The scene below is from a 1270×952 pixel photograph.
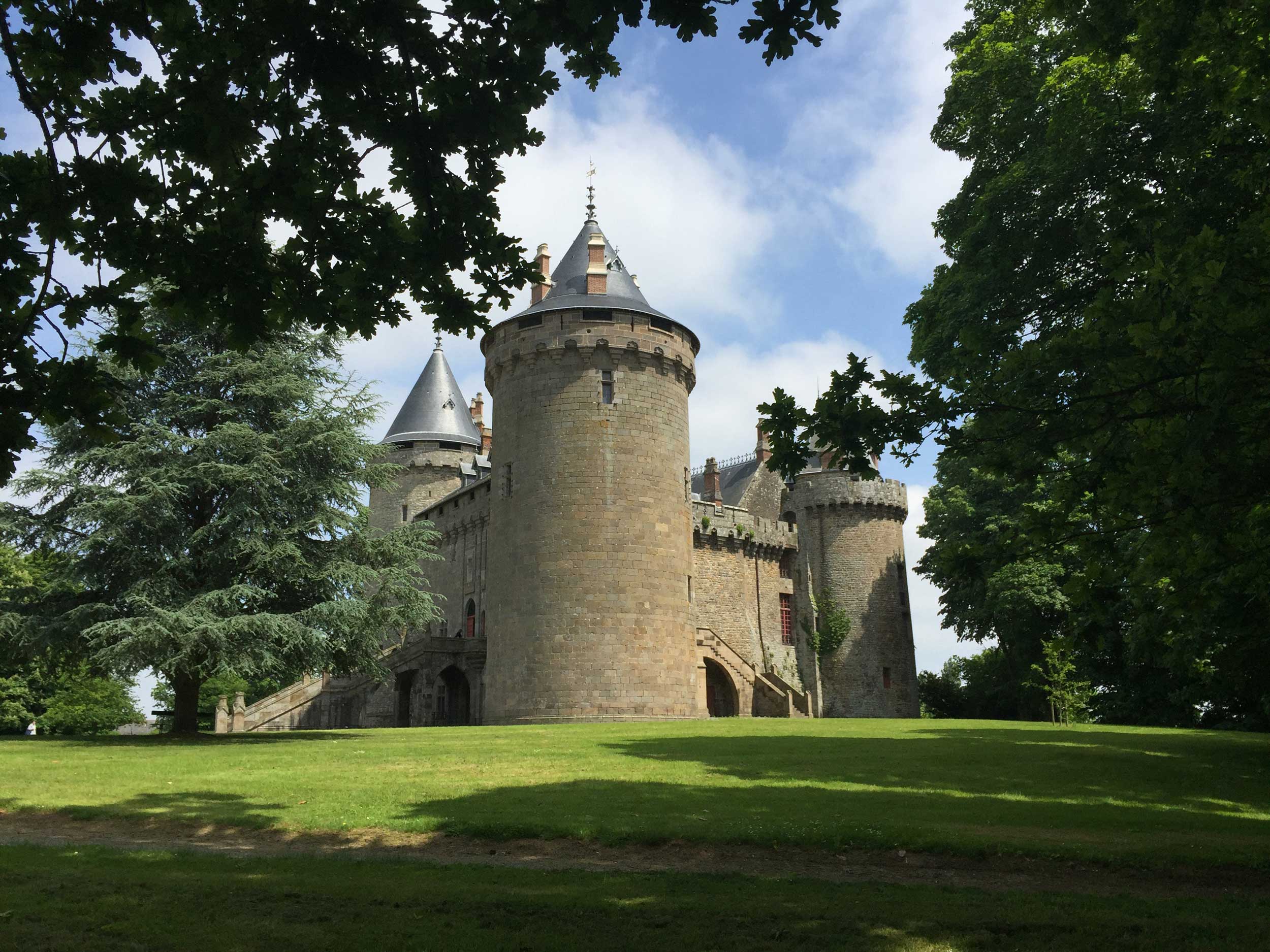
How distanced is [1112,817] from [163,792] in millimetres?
10751

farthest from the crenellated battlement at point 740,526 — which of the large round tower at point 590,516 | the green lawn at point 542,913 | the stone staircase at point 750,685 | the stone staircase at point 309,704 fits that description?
the green lawn at point 542,913

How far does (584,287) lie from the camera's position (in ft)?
116

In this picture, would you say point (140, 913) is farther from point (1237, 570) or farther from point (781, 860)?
point (1237, 570)

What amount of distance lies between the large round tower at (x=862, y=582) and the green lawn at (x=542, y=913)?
39397 millimetres

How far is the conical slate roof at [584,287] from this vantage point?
34.0 meters

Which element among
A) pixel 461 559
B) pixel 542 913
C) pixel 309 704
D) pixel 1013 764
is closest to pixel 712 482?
pixel 461 559

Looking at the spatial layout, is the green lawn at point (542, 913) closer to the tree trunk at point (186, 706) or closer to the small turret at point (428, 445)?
the tree trunk at point (186, 706)

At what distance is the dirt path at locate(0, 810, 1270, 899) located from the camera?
778 cm

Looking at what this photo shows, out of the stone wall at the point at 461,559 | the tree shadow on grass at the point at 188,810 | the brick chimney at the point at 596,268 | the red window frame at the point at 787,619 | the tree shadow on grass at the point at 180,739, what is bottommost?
the tree shadow on grass at the point at 188,810

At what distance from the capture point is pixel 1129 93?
1470cm

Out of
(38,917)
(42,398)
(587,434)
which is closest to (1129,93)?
(42,398)

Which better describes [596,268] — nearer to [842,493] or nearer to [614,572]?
[614,572]

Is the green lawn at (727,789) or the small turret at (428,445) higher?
the small turret at (428,445)

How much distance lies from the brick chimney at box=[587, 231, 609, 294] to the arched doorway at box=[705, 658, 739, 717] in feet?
49.3
